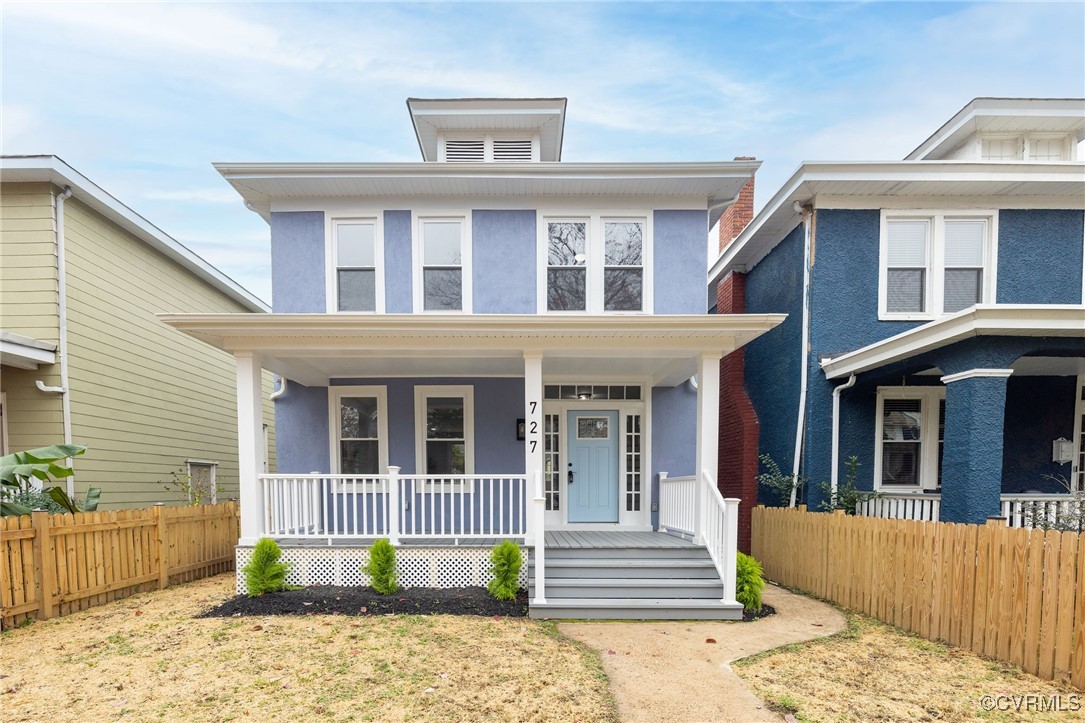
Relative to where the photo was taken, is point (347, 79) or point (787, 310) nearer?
point (787, 310)

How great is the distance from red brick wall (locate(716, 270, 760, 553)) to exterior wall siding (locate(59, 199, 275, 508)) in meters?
11.4

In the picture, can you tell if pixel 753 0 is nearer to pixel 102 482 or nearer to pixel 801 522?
pixel 801 522

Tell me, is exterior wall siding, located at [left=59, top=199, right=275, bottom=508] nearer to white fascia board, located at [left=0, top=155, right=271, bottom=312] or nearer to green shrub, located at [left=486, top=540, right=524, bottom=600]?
white fascia board, located at [left=0, top=155, right=271, bottom=312]

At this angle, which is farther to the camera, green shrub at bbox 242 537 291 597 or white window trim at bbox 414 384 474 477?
white window trim at bbox 414 384 474 477

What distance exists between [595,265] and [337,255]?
4.24m

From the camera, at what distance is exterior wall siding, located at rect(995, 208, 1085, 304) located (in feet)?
26.9

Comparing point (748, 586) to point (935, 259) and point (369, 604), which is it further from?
point (935, 259)

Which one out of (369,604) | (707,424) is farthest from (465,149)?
(369,604)

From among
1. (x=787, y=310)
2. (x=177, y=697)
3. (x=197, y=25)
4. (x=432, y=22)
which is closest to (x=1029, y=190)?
(x=787, y=310)

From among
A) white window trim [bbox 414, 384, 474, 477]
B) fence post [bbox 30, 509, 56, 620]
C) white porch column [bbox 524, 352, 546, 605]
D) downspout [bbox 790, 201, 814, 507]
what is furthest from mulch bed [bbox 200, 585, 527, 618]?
downspout [bbox 790, 201, 814, 507]

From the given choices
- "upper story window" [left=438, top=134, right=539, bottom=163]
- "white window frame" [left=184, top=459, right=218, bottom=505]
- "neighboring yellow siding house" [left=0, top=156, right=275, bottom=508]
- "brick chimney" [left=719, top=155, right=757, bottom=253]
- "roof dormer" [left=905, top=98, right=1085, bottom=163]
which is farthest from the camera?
"brick chimney" [left=719, top=155, right=757, bottom=253]

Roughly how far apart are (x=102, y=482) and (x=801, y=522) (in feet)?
36.9

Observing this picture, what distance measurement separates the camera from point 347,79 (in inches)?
428

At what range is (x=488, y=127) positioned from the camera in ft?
30.0
